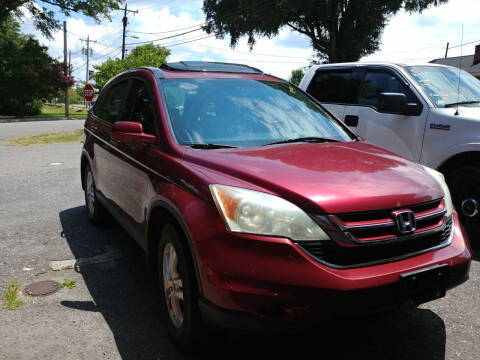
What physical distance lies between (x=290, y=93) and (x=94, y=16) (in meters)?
31.6

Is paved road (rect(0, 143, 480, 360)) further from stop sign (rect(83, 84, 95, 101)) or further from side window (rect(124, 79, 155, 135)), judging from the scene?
stop sign (rect(83, 84, 95, 101))

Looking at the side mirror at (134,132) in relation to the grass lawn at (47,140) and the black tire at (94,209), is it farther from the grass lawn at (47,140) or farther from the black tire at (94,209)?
the grass lawn at (47,140)

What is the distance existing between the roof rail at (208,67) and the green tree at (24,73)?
39.3 meters

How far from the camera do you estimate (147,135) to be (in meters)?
3.16

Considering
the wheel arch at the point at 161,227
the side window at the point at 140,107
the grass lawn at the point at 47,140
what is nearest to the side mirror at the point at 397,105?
the side window at the point at 140,107

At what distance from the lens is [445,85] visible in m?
5.43

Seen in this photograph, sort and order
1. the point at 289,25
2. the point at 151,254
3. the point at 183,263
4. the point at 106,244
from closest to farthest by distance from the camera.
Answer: the point at 183,263 < the point at 151,254 < the point at 106,244 < the point at 289,25

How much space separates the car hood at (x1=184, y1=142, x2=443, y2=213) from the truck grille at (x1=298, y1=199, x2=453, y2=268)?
0.05 metres

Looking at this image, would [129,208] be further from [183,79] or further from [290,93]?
[290,93]

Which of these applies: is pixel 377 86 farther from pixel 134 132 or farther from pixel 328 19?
pixel 328 19

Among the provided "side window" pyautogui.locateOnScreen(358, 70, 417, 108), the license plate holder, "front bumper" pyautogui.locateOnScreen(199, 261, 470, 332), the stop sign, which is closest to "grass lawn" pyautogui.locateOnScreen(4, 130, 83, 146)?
the stop sign

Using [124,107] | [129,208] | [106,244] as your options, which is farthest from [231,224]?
[106,244]

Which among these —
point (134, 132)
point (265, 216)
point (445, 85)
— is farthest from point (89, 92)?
point (265, 216)

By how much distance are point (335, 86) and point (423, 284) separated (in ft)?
15.2
